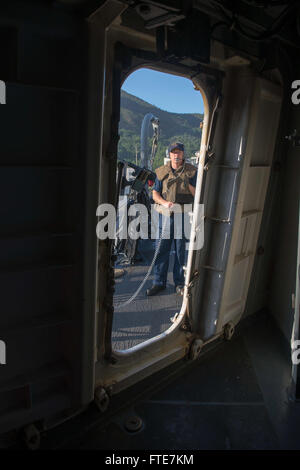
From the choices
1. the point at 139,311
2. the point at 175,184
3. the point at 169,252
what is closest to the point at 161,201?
the point at 175,184

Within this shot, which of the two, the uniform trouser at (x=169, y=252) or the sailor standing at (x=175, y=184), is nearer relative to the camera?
the sailor standing at (x=175, y=184)

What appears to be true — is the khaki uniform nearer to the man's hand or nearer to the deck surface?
the man's hand

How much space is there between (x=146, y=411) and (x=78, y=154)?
2.24 m

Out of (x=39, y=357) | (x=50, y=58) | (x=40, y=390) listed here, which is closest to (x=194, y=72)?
(x=50, y=58)

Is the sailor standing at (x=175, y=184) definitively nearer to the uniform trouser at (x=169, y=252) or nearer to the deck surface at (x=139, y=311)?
the uniform trouser at (x=169, y=252)

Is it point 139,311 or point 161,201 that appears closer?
point 139,311

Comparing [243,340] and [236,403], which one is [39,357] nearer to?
[236,403]

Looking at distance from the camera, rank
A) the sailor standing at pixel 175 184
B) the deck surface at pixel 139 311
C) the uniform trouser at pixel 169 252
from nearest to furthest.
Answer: the deck surface at pixel 139 311 → the sailor standing at pixel 175 184 → the uniform trouser at pixel 169 252

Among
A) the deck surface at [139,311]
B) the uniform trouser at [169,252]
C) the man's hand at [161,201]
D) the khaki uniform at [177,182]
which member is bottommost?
the deck surface at [139,311]

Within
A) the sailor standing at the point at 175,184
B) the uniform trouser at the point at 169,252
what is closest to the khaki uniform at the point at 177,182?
the sailor standing at the point at 175,184

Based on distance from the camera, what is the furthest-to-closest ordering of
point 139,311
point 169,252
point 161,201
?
point 169,252
point 161,201
point 139,311

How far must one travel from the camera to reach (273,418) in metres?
3.11

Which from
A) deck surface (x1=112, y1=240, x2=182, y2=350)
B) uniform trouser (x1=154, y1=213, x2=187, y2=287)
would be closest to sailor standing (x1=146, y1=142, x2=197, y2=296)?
uniform trouser (x1=154, y1=213, x2=187, y2=287)

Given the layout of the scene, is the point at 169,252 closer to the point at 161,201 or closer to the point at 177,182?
the point at 161,201
